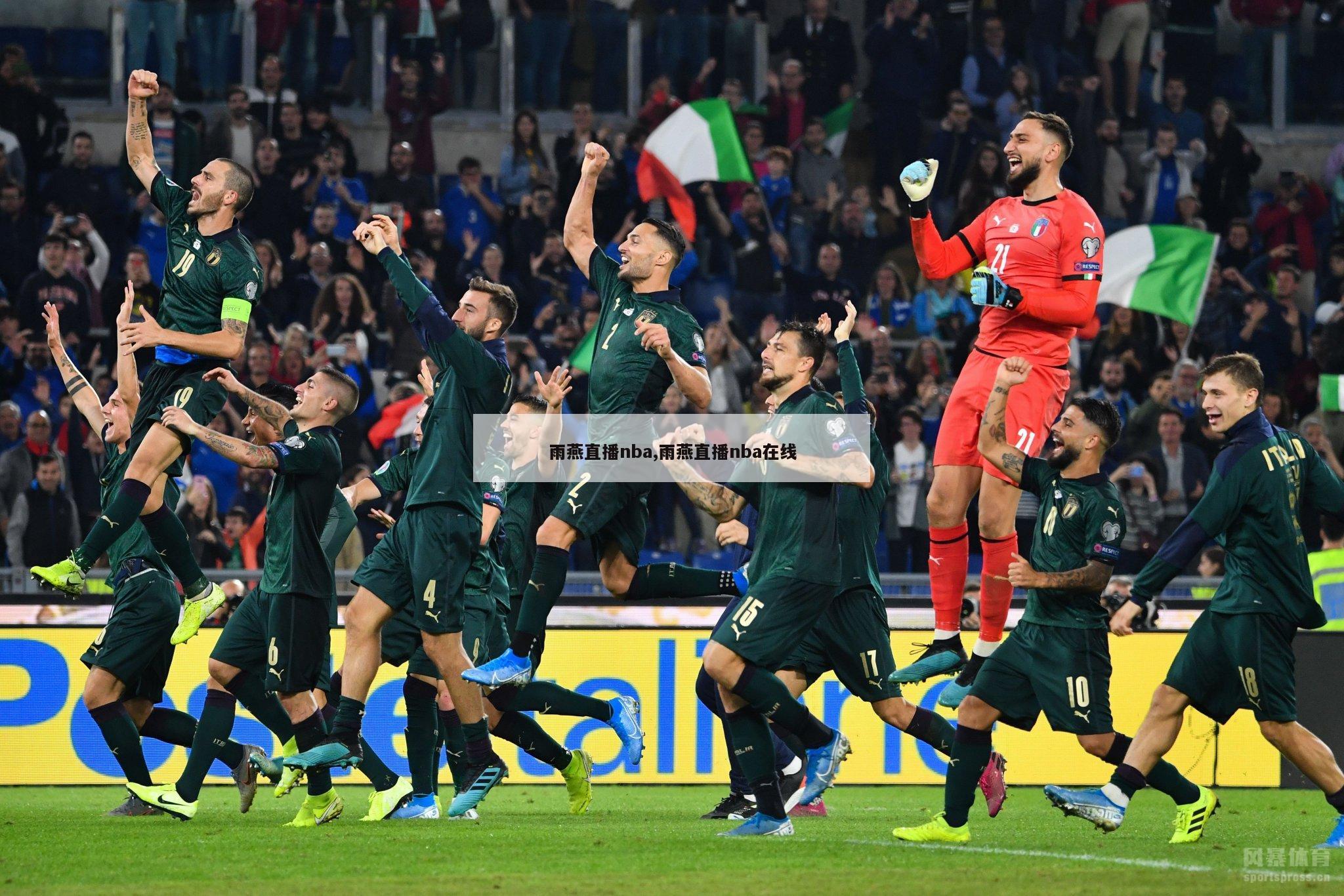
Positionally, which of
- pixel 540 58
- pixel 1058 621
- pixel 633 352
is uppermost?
pixel 540 58

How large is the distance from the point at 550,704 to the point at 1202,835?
3.78 m

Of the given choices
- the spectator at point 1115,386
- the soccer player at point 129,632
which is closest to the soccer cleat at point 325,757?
the soccer player at point 129,632

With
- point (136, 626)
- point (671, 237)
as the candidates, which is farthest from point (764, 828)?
point (136, 626)

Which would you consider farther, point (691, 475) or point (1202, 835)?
point (1202, 835)

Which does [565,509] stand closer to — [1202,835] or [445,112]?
[1202,835]

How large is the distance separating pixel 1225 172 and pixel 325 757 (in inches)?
593

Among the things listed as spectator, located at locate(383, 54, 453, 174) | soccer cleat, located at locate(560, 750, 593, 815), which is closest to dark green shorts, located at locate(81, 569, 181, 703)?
soccer cleat, located at locate(560, 750, 593, 815)

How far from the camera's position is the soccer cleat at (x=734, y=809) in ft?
33.8

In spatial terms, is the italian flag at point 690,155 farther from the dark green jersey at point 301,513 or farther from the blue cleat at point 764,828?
the blue cleat at point 764,828

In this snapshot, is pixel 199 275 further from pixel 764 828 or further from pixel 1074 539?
pixel 1074 539

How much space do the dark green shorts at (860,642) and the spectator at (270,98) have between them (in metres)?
11.2

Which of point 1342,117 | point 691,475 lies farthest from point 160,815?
point 1342,117

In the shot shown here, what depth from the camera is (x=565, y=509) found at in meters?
9.73

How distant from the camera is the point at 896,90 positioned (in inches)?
828
